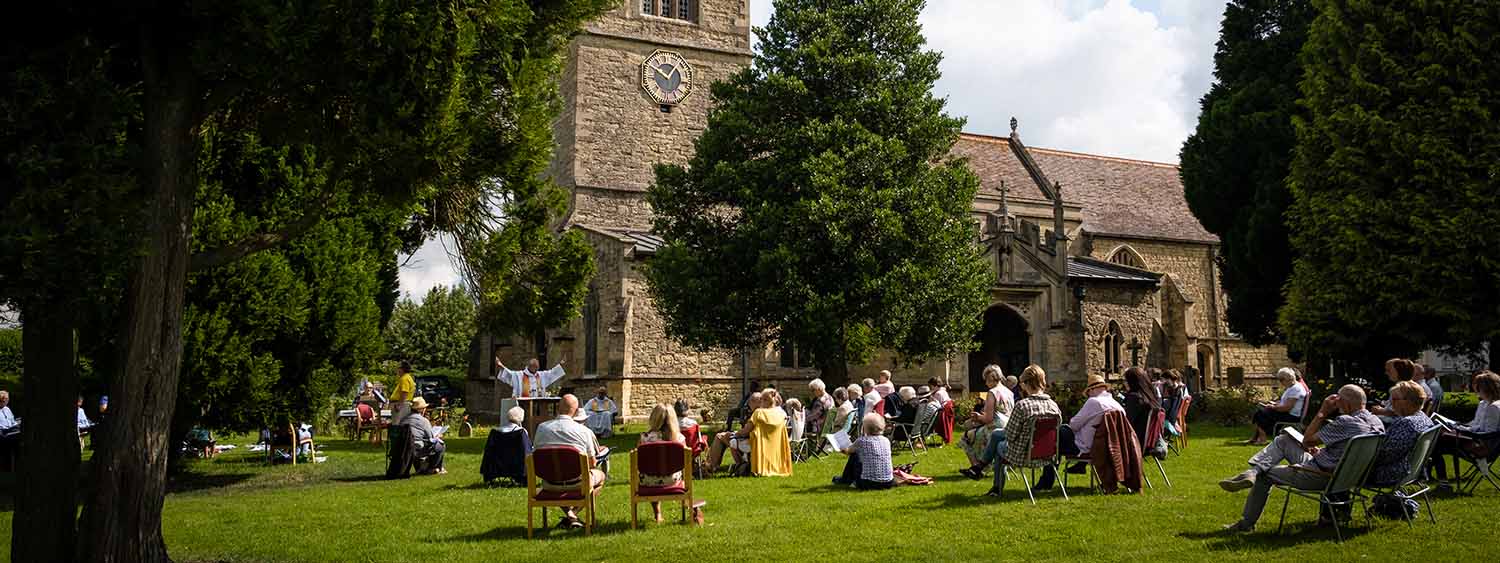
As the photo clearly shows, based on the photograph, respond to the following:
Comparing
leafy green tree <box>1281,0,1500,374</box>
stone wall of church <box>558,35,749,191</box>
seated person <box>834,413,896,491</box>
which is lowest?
seated person <box>834,413,896,491</box>

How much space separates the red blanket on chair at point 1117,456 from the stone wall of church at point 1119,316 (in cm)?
2175

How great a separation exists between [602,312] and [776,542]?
22.1 m

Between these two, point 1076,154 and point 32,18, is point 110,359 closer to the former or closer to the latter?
point 32,18

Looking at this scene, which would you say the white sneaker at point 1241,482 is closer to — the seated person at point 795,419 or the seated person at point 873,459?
the seated person at point 873,459

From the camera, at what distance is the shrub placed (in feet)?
71.5

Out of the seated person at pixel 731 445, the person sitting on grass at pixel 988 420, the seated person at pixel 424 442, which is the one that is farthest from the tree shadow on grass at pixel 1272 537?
the seated person at pixel 424 442

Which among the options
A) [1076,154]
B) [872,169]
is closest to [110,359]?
[872,169]

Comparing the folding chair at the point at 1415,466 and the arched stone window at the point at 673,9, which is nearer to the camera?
the folding chair at the point at 1415,466

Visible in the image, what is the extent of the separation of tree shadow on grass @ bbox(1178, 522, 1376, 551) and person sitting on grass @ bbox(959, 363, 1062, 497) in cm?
208

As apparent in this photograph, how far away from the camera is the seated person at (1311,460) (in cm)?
813

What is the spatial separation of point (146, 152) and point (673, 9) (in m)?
28.8

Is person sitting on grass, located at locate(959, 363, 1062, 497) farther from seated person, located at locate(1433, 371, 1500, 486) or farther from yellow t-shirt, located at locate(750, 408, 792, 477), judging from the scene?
seated person, located at locate(1433, 371, 1500, 486)

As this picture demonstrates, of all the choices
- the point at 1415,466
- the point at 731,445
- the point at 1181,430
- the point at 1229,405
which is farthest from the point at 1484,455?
the point at 1229,405

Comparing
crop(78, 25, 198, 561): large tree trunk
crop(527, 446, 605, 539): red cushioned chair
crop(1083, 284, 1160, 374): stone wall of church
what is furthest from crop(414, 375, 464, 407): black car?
crop(78, 25, 198, 561): large tree trunk
